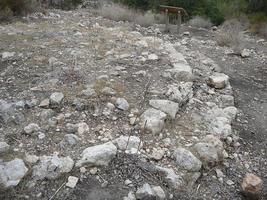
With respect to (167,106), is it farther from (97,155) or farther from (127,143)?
(97,155)

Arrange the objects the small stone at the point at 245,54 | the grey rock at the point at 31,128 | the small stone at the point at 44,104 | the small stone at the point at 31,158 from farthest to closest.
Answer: the small stone at the point at 245,54, the small stone at the point at 44,104, the grey rock at the point at 31,128, the small stone at the point at 31,158

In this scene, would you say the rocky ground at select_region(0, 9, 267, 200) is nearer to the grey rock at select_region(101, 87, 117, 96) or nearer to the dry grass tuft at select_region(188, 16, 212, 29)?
the grey rock at select_region(101, 87, 117, 96)

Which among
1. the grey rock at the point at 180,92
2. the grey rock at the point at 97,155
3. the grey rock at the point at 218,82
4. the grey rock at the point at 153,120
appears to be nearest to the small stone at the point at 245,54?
the grey rock at the point at 218,82

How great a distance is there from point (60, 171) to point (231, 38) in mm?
5616

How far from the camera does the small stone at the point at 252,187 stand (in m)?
3.01

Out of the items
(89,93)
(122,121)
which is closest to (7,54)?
(89,93)

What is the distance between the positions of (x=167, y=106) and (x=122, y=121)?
0.60 m

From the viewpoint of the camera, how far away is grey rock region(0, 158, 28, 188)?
2.71 meters

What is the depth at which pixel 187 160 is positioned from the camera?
3.20 m

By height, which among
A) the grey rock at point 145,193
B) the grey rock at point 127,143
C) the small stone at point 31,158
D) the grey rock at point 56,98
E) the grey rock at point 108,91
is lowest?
the grey rock at point 145,193

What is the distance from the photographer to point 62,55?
5137mm

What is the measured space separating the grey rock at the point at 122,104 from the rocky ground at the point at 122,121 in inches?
0.4

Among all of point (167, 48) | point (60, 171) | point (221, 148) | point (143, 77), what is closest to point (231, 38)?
point (167, 48)

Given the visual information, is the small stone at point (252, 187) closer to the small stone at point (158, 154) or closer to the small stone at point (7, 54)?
the small stone at point (158, 154)
